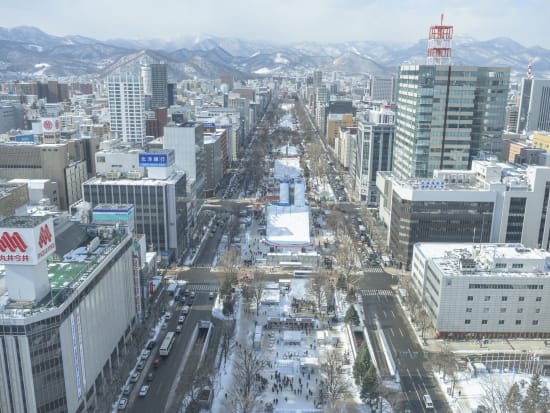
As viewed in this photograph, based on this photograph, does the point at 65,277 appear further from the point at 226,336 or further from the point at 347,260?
the point at 347,260

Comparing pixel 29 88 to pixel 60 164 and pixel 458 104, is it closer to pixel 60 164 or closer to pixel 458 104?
pixel 60 164

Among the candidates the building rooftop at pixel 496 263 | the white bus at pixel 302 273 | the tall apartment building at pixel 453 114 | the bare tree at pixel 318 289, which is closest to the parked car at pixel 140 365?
the bare tree at pixel 318 289

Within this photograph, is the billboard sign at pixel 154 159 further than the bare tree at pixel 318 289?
Yes

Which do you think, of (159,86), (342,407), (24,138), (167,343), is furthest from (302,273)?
(159,86)

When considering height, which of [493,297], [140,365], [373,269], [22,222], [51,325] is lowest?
[140,365]

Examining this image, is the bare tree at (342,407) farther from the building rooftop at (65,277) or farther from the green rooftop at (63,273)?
the green rooftop at (63,273)

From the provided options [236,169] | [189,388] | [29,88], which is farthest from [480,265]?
[29,88]
